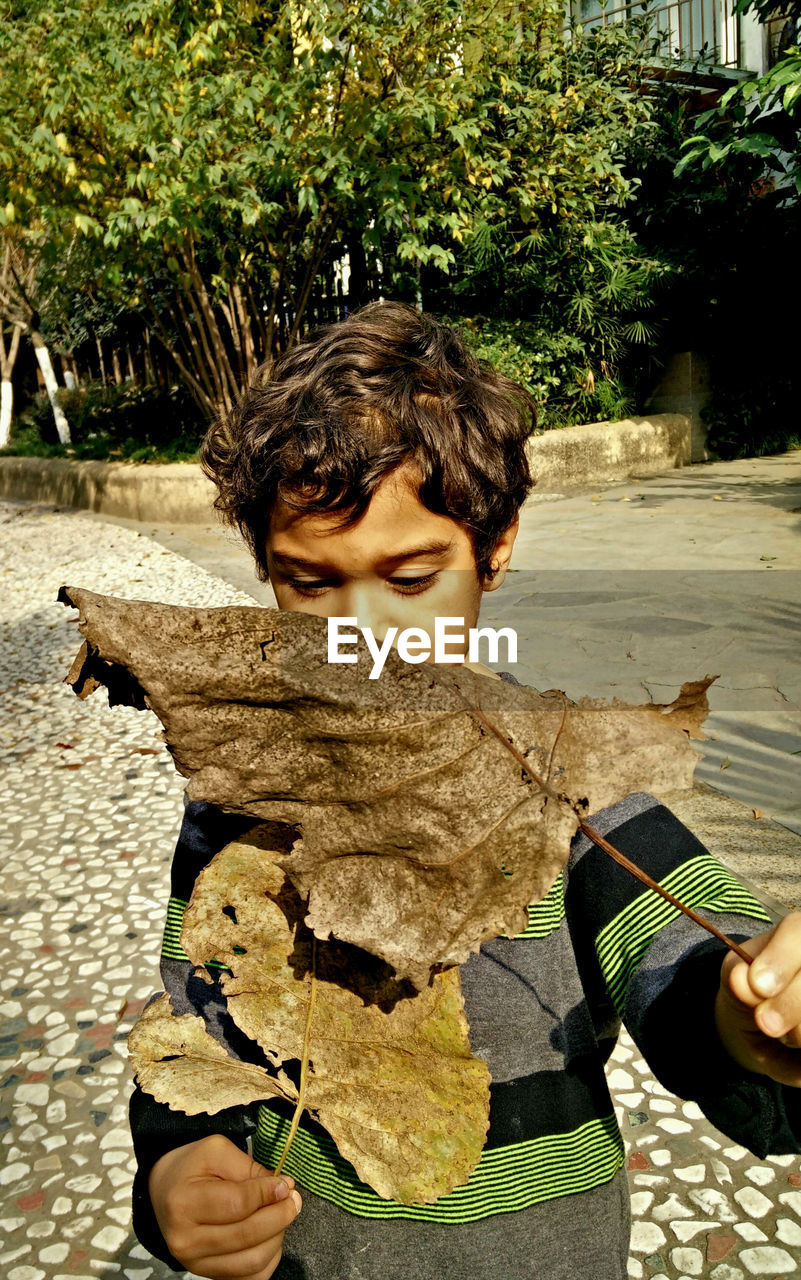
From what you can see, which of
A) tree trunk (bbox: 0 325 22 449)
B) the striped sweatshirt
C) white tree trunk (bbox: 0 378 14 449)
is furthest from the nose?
white tree trunk (bbox: 0 378 14 449)

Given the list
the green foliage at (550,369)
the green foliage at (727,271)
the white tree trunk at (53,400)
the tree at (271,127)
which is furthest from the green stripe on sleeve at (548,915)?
the white tree trunk at (53,400)

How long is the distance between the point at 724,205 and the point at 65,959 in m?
10.8

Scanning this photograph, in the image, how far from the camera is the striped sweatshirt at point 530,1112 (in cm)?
112

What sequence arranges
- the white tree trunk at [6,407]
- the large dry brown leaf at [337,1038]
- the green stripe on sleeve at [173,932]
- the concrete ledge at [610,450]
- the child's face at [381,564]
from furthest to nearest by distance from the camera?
the white tree trunk at [6,407]
the concrete ledge at [610,450]
the green stripe on sleeve at [173,932]
the child's face at [381,564]
the large dry brown leaf at [337,1038]

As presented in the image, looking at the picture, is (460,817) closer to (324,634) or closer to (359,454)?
(324,634)

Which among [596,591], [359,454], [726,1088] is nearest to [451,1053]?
[726,1088]

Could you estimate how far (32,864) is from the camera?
12.3 ft

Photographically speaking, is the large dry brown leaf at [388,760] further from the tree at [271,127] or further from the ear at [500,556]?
the tree at [271,127]

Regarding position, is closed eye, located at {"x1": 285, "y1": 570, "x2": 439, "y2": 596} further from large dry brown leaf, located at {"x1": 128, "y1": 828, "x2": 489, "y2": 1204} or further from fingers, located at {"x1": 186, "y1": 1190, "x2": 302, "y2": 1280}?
fingers, located at {"x1": 186, "y1": 1190, "x2": 302, "y2": 1280}

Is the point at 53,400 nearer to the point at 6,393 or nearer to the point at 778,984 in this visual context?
the point at 6,393

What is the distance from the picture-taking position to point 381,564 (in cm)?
117

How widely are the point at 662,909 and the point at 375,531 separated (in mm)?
523

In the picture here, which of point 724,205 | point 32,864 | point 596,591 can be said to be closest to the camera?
point 32,864

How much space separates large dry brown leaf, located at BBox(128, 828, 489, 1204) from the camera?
0.88m
